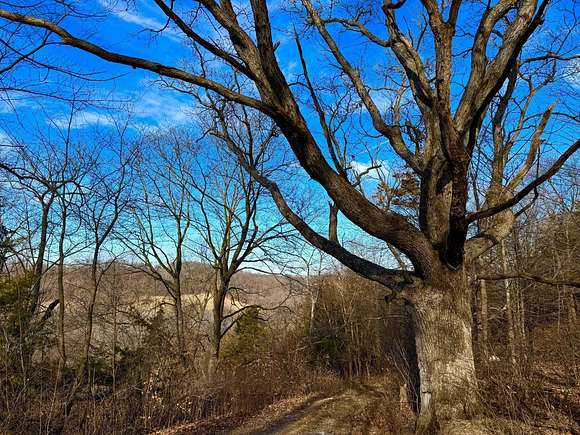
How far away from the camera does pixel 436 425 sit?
6.09 meters

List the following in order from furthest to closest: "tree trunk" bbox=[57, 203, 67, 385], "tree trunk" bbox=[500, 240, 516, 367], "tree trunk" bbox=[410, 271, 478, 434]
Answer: "tree trunk" bbox=[57, 203, 67, 385]
"tree trunk" bbox=[500, 240, 516, 367]
"tree trunk" bbox=[410, 271, 478, 434]

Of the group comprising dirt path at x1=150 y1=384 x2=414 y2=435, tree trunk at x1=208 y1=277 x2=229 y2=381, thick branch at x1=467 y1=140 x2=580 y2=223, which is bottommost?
dirt path at x1=150 y1=384 x2=414 y2=435

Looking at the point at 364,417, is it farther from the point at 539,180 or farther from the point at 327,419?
the point at 539,180

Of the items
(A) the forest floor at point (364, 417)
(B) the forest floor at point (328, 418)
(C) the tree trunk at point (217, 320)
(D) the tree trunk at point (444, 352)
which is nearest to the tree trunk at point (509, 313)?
(A) the forest floor at point (364, 417)

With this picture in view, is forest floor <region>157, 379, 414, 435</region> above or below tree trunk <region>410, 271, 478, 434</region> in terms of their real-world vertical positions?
below

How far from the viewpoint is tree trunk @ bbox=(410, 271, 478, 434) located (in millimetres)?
6117

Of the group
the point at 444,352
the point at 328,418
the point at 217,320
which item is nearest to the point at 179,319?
the point at 217,320

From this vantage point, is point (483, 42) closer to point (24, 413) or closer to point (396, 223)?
point (396, 223)

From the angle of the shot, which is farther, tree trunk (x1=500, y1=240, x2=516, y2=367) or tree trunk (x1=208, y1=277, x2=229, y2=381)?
tree trunk (x1=208, y1=277, x2=229, y2=381)

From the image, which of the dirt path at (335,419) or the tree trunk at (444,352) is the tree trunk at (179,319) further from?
the tree trunk at (444,352)

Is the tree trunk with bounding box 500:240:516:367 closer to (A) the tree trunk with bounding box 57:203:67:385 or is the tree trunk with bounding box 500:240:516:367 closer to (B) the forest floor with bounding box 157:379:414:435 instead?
(B) the forest floor with bounding box 157:379:414:435

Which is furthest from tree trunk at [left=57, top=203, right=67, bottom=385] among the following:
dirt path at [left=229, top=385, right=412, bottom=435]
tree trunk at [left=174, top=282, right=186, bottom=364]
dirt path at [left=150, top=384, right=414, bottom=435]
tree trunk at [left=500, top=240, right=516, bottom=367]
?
tree trunk at [left=500, top=240, right=516, bottom=367]

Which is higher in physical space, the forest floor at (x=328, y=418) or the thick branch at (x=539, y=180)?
the thick branch at (x=539, y=180)

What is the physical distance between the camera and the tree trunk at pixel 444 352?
6117 mm
